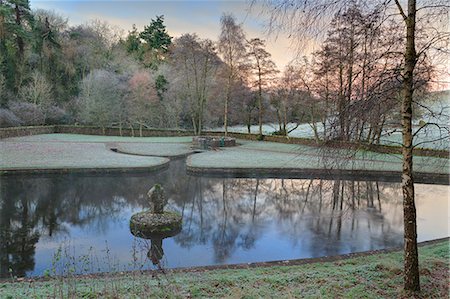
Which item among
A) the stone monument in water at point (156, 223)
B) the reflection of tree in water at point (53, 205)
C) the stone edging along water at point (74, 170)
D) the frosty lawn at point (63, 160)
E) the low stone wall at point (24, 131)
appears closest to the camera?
the reflection of tree in water at point (53, 205)

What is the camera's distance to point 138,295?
4.15 metres

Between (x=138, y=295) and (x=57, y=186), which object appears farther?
(x=57, y=186)

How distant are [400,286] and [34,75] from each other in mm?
39490

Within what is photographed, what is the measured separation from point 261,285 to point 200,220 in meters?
5.64

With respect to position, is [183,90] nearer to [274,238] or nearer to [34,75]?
[34,75]

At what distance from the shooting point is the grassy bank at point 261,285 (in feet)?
13.8

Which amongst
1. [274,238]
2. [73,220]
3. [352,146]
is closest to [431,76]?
[352,146]

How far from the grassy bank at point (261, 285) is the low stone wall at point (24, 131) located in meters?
29.7

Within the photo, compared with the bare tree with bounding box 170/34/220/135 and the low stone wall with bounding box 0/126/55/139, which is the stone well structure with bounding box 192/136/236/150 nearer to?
the bare tree with bounding box 170/34/220/135

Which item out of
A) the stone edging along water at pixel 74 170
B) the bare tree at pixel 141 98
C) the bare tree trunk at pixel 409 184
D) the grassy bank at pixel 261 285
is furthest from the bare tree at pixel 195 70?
the bare tree trunk at pixel 409 184

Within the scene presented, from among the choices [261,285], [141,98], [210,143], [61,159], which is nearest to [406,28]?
[261,285]

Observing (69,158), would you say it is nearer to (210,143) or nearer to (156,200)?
(210,143)

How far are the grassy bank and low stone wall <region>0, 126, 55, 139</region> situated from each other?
97.6 ft

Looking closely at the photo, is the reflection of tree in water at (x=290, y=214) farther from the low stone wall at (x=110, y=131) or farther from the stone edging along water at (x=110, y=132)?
the low stone wall at (x=110, y=131)
